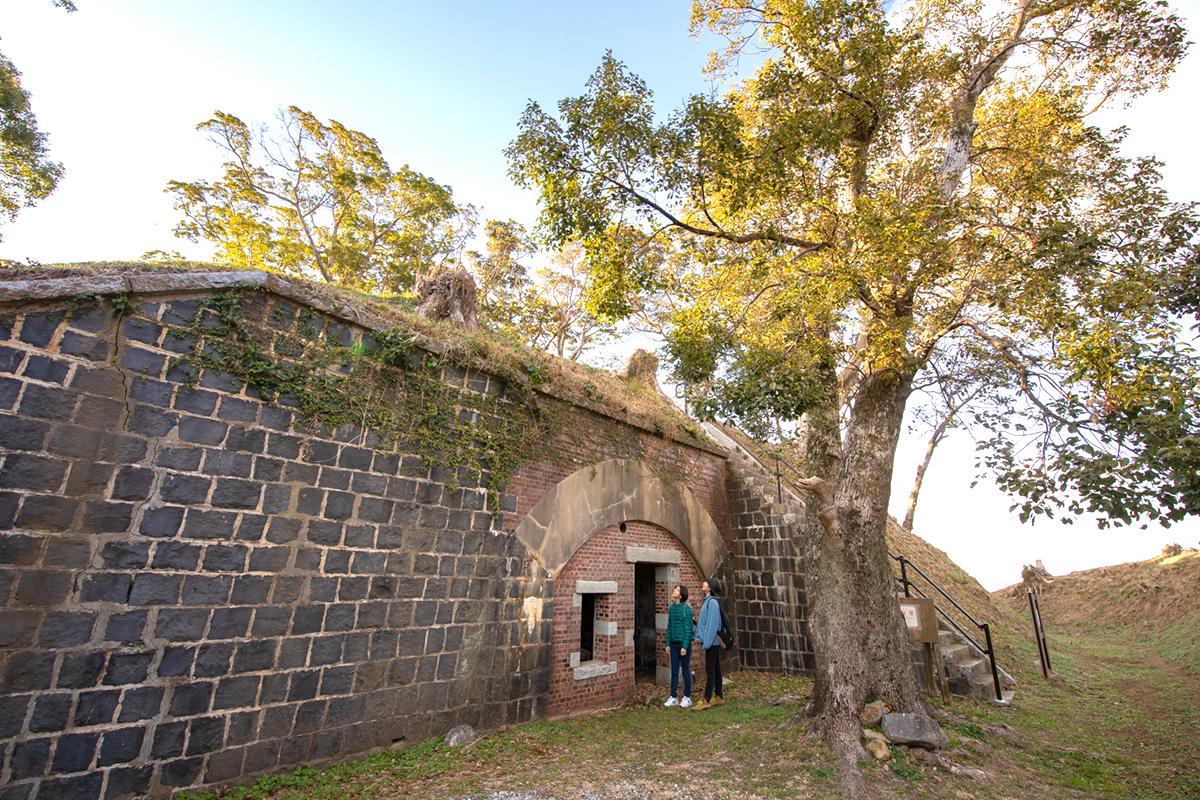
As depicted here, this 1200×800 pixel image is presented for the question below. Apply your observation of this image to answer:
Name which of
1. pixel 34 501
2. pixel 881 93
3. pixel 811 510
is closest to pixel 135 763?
pixel 34 501

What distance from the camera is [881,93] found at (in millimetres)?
7223

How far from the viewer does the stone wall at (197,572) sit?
379 cm

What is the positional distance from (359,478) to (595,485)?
3.57m

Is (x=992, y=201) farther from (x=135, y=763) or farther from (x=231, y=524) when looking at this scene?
(x=135, y=763)

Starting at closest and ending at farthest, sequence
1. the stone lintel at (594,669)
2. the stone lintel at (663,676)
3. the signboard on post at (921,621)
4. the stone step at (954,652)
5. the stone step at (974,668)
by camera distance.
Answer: the stone lintel at (594,669) → the signboard on post at (921,621) → the stone step at (974,668) → the stone step at (954,652) → the stone lintel at (663,676)

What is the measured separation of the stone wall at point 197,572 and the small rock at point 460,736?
0.32 feet

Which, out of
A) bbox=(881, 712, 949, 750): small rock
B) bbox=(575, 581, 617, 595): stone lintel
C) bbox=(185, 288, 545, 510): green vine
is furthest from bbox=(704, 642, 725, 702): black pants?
bbox=(185, 288, 545, 510): green vine

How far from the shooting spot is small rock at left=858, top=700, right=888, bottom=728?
5.75m

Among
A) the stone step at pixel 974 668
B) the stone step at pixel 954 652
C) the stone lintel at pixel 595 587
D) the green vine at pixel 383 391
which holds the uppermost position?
the green vine at pixel 383 391

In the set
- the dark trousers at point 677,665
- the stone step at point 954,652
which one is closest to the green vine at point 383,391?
the dark trousers at point 677,665

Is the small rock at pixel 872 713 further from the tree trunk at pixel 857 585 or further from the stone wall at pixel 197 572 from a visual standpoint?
the stone wall at pixel 197 572

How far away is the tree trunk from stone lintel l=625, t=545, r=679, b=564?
271 cm

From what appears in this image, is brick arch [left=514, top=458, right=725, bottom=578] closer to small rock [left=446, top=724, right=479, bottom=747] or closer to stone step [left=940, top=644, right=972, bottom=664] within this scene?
small rock [left=446, top=724, right=479, bottom=747]

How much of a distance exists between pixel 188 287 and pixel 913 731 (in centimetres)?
789
